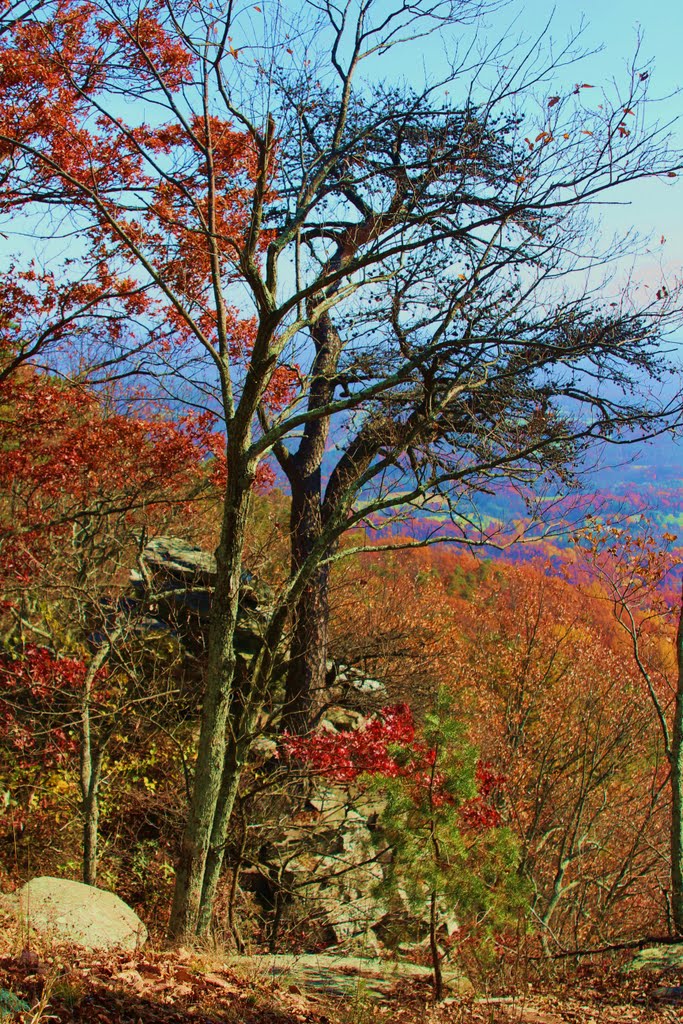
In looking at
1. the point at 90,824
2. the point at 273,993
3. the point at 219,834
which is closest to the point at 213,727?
the point at 219,834

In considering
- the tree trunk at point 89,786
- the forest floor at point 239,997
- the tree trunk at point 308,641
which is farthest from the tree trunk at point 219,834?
the tree trunk at point 308,641

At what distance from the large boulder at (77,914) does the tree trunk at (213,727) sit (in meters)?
0.38

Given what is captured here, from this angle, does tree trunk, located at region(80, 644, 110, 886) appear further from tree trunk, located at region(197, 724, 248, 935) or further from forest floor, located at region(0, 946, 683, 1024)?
forest floor, located at region(0, 946, 683, 1024)

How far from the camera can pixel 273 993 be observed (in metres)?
4.50

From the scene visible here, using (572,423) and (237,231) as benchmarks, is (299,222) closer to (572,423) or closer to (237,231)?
(237,231)

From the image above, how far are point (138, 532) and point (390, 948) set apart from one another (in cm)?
495

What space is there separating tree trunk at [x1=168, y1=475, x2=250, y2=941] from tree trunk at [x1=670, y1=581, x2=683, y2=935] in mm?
4467

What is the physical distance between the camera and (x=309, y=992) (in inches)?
195

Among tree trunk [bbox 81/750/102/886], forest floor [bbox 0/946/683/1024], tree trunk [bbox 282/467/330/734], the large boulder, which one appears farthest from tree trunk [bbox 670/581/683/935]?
tree trunk [bbox 81/750/102/886]

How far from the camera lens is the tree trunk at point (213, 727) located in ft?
19.0

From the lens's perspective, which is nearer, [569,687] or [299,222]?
[299,222]

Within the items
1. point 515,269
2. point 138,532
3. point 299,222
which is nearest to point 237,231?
point 299,222

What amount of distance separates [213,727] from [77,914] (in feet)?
4.79

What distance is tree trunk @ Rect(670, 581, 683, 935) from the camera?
7.43 m
